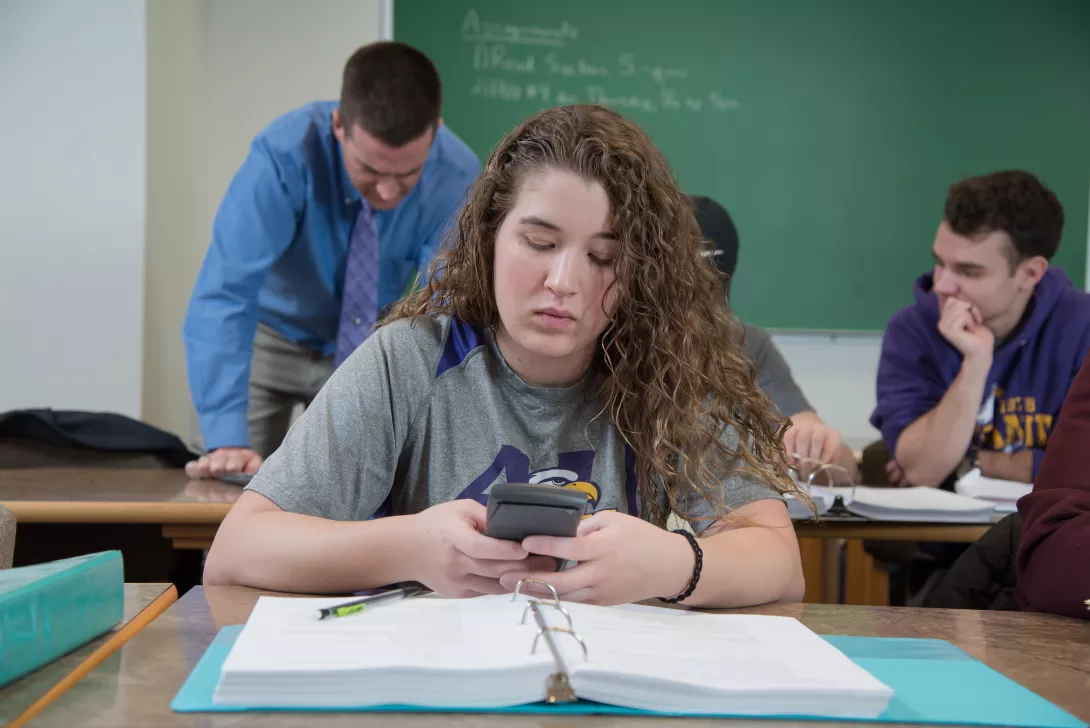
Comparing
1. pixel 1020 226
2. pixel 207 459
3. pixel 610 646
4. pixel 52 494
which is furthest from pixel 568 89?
pixel 610 646

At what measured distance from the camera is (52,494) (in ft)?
5.39

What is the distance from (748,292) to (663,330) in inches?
100

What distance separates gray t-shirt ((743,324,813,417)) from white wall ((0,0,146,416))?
5.95 ft

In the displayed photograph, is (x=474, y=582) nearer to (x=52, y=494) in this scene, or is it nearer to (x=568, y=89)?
(x=52, y=494)

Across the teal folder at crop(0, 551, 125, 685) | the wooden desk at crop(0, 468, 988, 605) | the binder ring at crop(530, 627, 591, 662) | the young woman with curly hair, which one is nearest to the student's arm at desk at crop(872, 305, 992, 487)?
the wooden desk at crop(0, 468, 988, 605)

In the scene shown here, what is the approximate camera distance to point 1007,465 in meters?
2.26

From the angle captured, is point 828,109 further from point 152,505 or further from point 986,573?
point 152,505

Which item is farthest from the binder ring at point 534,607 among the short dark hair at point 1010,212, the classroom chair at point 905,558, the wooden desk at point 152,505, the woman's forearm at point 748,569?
the short dark hair at point 1010,212

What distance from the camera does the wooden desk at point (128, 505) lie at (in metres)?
1.56

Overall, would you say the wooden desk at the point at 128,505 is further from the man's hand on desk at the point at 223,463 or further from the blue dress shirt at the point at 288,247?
the blue dress shirt at the point at 288,247

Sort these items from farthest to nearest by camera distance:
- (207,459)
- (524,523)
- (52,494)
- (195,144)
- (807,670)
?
(195,144) → (207,459) → (52,494) → (524,523) → (807,670)

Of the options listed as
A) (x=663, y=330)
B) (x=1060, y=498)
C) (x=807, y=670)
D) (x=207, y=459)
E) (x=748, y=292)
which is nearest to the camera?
(x=807, y=670)

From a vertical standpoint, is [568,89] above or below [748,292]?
above

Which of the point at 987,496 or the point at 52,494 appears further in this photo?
the point at 987,496
